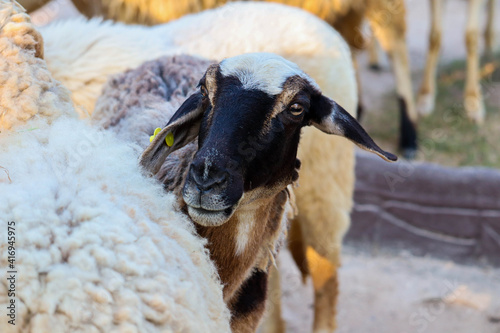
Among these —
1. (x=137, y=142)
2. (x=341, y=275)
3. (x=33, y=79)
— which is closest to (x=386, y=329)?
(x=341, y=275)

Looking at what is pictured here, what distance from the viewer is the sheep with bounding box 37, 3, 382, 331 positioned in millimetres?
3090

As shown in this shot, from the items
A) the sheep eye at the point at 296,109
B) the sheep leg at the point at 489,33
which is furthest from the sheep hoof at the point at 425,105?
the sheep eye at the point at 296,109

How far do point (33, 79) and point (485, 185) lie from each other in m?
3.74

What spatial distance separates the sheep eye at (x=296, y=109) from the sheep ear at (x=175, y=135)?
31 cm

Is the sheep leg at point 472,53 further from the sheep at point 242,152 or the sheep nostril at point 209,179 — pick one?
the sheep nostril at point 209,179

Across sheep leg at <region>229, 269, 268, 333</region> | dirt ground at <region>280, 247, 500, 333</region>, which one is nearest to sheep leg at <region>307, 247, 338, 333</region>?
dirt ground at <region>280, 247, 500, 333</region>

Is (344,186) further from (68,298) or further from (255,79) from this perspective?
(68,298)

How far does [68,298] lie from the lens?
4.12ft

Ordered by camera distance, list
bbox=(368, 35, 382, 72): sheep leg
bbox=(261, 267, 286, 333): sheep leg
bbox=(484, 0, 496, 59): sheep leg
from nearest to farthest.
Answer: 1. bbox=(261, 267, 286, 333): sheep leg
2. bbox=(368, 35, 382, 72): sheep leg
3. bbox=(484, 0, 496, 59): sheep leg

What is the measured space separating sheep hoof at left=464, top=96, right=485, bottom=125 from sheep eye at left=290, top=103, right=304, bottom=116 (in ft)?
17.8

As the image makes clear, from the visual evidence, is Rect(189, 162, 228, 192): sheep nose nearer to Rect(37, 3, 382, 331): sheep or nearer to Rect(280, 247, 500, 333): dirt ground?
Rect(37, 3, 382, 331): sheep

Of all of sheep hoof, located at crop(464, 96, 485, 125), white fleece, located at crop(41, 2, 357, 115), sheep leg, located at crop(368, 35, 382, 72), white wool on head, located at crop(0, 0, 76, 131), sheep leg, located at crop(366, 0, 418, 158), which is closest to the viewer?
white wool on head, located at crop(0, 0, 76, 131)

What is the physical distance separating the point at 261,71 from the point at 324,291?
2039 millimetres

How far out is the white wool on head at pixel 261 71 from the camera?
1816 mm
